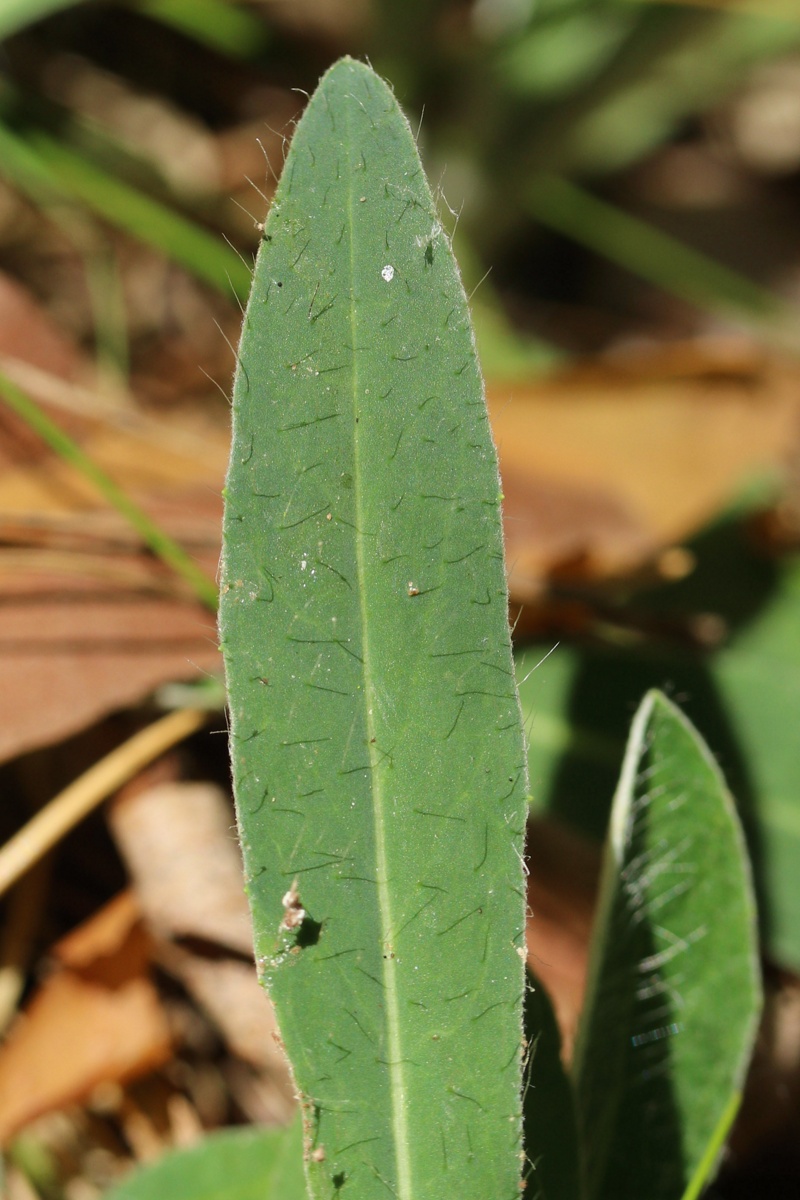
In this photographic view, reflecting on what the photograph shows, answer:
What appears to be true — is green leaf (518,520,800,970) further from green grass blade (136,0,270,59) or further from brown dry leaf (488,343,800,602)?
green grass blade (136,0,270,59)

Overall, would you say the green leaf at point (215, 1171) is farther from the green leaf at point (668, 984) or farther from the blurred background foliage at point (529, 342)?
the green leaf at point (668, 984)

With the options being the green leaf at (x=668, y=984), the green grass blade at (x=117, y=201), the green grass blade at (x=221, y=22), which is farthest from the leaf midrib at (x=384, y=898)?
the green grass blade at (x=221, y=22)

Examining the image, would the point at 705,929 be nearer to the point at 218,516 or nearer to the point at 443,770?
the point at 443,770

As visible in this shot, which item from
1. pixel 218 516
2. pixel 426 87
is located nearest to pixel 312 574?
pixel 218 516

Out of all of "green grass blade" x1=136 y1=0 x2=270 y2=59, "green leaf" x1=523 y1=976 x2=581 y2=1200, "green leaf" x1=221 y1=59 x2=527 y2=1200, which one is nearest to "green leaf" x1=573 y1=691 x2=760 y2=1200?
"green leaf" x1=523 y1=976 x2=581 y2=1200

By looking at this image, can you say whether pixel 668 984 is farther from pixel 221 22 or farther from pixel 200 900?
pixel 221 22

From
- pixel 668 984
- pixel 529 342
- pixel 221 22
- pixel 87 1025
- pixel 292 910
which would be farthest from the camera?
pixel 529 342

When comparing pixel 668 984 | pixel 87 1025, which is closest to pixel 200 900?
pixel 87 1025
